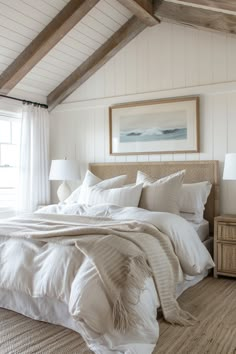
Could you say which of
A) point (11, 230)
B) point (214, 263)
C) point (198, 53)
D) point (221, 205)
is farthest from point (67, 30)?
point (214, 263)

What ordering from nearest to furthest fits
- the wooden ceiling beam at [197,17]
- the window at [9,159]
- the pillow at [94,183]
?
the wooden ceiling beam at [197,17]
the pillow at [94,183]
the window at [9,159]

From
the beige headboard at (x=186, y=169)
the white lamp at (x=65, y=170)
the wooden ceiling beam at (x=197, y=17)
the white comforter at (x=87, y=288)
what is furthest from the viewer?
the white lamp at (x=65, y=170)

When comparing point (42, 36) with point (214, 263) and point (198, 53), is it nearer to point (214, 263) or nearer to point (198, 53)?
point (198, 53)

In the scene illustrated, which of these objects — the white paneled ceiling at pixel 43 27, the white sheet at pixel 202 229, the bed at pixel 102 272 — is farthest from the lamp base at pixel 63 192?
the white sheet at pixel 202 229

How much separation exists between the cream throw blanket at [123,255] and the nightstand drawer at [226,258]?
3.56 feet

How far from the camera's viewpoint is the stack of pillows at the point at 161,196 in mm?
3967

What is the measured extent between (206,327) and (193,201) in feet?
5.43

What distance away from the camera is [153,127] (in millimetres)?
4875

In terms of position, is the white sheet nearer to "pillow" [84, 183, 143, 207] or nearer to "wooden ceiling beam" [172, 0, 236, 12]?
"pillow" [84, 183, 143, 207]

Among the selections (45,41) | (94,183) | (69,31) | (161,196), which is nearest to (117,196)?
(161,196)

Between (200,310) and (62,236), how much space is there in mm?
1330

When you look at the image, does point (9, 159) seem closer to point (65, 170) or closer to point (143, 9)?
point (65, 170)

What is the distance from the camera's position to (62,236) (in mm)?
2859

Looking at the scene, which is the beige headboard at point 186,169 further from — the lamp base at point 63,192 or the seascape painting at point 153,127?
the lamp base at point 63,192
